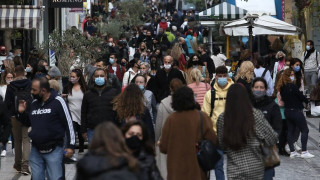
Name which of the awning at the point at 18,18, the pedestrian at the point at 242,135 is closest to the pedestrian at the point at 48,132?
the pedestrian at the point at 242,135

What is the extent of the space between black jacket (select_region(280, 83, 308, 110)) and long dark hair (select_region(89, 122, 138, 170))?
9520 millimetres

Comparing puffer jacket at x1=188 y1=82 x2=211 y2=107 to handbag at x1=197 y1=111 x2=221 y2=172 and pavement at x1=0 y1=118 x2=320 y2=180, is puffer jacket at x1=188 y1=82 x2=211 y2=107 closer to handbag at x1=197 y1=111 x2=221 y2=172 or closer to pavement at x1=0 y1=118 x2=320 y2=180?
pavement at x1=0 y1=118 x2=320 y2=180

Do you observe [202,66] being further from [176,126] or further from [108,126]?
[108,126]

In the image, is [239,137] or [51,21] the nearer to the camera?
[239,137]

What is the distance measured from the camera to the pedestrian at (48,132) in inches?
403

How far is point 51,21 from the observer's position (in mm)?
33469

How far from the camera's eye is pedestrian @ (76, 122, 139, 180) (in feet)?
19.3

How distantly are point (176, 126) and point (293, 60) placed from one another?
7917mm

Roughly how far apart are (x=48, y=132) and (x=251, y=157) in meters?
2.72

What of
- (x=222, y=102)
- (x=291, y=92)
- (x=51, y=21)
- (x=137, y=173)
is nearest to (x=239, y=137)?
(x=137, y=173)

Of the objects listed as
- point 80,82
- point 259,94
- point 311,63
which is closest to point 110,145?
point 259,94

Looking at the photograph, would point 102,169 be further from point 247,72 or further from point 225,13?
point 225,13

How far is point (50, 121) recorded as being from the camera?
404 inches

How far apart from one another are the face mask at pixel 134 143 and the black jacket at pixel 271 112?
3.42 meters
